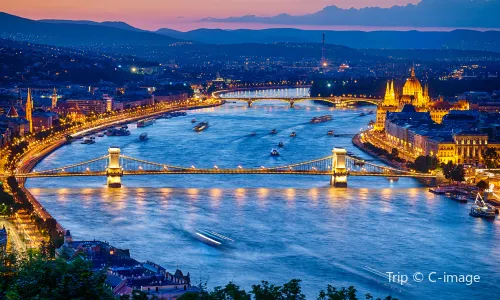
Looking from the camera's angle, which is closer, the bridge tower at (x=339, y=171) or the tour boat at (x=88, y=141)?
the bridge tower at (x=339, y=171)

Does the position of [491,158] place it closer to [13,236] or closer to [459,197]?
[459,197]

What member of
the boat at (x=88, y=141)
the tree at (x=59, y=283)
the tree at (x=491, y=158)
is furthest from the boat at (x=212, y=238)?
the boat at (x=88, y=141)

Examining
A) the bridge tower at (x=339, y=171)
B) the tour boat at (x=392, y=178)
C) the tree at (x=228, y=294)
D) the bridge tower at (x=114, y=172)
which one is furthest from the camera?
the tour boat at (x=392, y=178)

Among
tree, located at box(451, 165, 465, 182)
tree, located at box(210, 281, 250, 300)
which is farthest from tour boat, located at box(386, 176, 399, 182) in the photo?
tree, located at box(210, 281, 250, 300)

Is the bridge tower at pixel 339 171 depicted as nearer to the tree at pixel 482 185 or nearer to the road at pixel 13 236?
the tree at pixel 482 185

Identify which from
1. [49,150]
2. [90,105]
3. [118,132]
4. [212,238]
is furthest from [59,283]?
[90,105]

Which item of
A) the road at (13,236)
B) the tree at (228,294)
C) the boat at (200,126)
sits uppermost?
the tree at (228,294)

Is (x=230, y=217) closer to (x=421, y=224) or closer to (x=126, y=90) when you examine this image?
(x=421, y=224)
